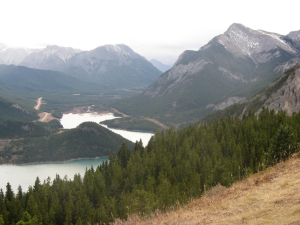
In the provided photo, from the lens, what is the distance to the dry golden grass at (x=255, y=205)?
1561cm

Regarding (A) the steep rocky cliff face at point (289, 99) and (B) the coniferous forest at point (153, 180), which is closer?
(B) the coniferous forest at point (153, 180)

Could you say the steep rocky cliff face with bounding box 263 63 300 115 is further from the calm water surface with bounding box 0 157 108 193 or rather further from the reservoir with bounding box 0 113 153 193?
the calm water surface with bounding box 0 157 108 193

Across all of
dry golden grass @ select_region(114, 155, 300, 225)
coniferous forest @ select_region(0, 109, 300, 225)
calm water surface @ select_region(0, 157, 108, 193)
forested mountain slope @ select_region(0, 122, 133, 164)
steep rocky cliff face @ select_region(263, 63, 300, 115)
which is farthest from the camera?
forested mountain slope @ select_region(0, 122, 133, 164)

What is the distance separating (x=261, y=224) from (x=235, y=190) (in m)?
6.47

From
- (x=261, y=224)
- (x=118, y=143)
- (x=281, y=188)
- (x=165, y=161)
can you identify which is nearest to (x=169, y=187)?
(x=165, y=161)

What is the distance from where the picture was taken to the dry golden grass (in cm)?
1561

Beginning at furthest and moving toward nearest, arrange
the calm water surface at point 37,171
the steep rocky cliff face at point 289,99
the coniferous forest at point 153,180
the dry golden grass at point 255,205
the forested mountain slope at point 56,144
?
the forested mountain slope at point 56,144 < the calm water surface at point 37,171 < the steep rocky cliff face at point 289,99 < the coniferous forest at point 153,180 < the dry golden grass at point 255,205

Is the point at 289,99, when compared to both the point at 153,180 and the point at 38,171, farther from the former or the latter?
the point at 38,171

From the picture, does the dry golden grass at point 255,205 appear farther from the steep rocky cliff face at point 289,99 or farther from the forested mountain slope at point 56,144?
the forested mountain slope at point 56,144

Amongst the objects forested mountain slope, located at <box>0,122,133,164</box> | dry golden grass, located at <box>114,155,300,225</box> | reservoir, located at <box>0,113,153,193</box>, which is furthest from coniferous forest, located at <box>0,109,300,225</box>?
forested mountain slope, located at <box>0,122,133,164</box>

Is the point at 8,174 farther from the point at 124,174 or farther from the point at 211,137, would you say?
the point at 211,137

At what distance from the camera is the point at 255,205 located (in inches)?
688

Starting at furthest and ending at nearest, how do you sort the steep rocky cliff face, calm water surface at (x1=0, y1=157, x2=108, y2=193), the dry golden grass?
calm water surface at (x1=0, y1=157, x2=108, y2=193) < the steep rocky cliff face < the dry golden grass

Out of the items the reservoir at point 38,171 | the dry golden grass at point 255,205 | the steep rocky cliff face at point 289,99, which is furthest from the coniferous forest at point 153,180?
the reservoir at point 38,171
